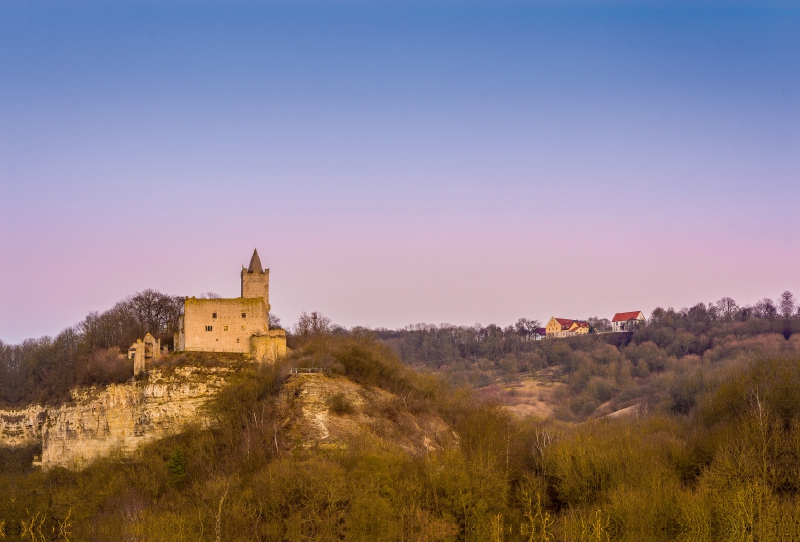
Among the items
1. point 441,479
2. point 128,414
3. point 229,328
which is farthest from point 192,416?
point 441,479

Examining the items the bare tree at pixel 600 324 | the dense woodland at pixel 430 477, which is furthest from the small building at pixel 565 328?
the dense woodland at pixel 430 477

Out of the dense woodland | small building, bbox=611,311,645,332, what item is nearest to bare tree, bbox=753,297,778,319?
small building, bbox=611,311,645,332

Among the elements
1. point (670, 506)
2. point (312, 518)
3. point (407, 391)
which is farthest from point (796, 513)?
point (407, 391)

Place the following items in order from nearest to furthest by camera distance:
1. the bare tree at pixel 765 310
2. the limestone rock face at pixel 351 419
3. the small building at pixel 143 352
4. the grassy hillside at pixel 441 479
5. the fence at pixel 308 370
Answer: the grassy hillside at pixel 441 479
the limestone rock face at pixel 351 419
the fence at pixel 308 370
the small building at pixel 143 352
the bare tree at pixel 765 310

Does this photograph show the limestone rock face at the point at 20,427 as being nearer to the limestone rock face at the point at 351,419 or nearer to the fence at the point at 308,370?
the fence at the point at 308,370

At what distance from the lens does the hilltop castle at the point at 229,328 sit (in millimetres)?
63469

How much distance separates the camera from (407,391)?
64.8m

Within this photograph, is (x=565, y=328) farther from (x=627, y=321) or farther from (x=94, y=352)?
(x=94, y=352)

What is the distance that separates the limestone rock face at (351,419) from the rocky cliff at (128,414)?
25.6 ft

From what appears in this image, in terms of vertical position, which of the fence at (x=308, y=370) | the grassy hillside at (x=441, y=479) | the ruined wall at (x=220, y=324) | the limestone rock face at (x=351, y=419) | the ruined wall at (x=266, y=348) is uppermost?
the ruined wall at (x=220, y=324)

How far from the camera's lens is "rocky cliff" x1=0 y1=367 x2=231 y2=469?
61.2 m

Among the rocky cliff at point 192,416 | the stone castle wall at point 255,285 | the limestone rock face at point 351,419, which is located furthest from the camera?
the stone castle wall at point 255,285

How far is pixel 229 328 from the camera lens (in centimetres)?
6384

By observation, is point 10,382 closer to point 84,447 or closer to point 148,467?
point 84,447
